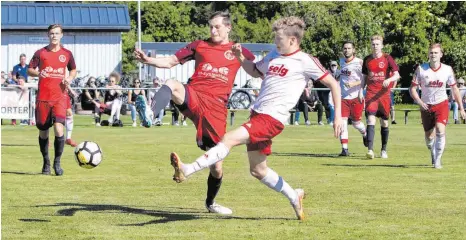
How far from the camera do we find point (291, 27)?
10531mm

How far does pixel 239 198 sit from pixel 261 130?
2666mm

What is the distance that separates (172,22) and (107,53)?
2400 centimetres

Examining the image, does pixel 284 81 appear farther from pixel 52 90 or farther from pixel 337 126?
pixel 52 90

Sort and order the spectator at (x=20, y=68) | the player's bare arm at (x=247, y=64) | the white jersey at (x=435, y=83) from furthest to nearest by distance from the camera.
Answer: the spectator at (x=20, y=68)
the white jersey at (x=435, y=83)
the player's bare arm at (x=247, y=64)

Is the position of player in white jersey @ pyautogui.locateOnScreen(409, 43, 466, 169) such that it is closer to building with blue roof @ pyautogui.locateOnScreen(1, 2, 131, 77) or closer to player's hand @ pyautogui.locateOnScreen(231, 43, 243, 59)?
player's hand @ pyautogui.locateOnScreen(231, 43, 243, 59)

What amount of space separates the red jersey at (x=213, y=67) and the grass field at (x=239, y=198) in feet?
4.44

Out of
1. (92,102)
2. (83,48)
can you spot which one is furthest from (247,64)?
(83,48)

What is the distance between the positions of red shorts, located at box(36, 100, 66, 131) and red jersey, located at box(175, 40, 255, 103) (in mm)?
4982

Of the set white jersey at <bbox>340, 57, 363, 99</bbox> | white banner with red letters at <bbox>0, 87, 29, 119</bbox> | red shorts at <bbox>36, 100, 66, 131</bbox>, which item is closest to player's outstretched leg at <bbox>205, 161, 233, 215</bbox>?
red shorts at <bbox>36, 100, 66, 131</bbox>

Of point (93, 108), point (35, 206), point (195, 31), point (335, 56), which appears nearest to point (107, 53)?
point (335, 56)

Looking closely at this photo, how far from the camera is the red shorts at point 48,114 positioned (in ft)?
52.9

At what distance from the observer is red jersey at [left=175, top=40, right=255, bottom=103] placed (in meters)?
11.6

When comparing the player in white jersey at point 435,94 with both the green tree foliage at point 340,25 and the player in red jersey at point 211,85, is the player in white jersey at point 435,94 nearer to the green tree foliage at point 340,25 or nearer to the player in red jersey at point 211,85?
the player in red jersey at point 211,85

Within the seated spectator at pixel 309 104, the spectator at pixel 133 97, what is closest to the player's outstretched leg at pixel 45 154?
the spectator at pixel 133 97
